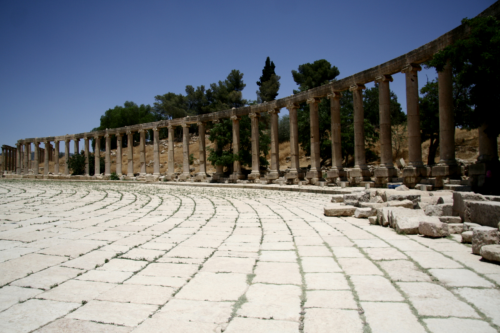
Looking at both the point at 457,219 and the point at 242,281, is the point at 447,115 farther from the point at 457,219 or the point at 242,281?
the point at 242,281

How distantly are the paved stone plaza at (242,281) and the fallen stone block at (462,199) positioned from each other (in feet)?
3.36

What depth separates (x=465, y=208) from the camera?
632cm

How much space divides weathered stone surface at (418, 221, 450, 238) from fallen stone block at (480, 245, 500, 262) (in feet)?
4.38

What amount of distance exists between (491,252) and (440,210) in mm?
3085

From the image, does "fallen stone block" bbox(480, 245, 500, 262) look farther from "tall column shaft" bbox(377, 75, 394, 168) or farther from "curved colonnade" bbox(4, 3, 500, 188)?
"tall column shaft" bbox(377, 75, 394, 168)

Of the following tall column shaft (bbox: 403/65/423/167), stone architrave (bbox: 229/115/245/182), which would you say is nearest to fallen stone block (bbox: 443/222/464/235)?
tall column shaft (bbox: 403/65/423/167)

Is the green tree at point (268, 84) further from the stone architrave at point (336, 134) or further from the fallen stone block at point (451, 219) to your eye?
the fallen stone block at point (451, 219)

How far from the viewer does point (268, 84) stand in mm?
55312

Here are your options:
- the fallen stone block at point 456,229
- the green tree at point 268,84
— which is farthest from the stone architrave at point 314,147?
the green tree at point 268,84

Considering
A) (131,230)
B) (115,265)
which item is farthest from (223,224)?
(115,265)

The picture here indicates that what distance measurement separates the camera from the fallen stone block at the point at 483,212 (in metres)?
5.51

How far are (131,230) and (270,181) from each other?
685 inches

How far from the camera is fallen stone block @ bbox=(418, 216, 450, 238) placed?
568cm

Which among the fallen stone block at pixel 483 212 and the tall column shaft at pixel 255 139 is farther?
the tall column shaft at pixel 255 139
